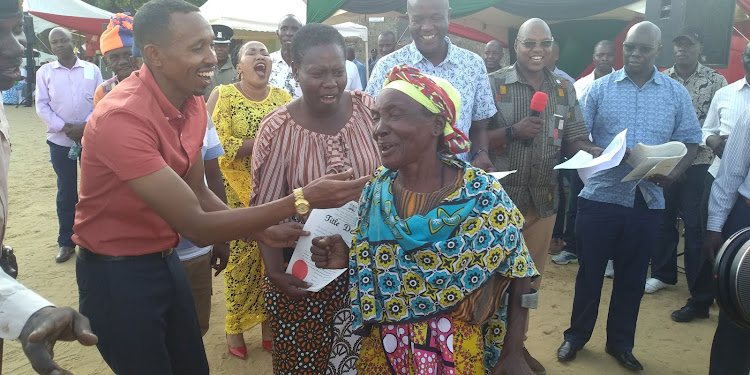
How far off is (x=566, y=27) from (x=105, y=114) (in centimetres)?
957

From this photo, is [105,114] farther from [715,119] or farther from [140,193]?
[715,119]

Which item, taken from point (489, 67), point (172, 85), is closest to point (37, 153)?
point (489, 67)

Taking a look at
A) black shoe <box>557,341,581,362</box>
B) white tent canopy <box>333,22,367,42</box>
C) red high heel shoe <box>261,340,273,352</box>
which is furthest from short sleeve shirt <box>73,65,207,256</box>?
white tent canopy <box>333,22,367,42</box>

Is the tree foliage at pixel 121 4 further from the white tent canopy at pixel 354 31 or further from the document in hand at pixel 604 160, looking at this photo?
the document in hand at pixel 604 160

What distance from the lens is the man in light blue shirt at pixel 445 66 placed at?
3553 mm

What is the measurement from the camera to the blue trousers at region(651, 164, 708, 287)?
503cm

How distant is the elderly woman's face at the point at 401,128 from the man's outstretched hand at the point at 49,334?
1176 mm

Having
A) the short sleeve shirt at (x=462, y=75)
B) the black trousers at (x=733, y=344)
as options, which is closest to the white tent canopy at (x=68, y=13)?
the short sleeve shirt at (x=462, y=75)

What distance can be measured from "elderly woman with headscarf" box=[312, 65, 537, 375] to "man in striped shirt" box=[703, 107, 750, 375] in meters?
1.56

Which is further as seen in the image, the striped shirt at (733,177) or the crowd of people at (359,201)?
the striped shirt at (733,177)

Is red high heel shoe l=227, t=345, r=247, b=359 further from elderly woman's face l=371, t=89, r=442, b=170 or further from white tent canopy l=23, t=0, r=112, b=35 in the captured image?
white tent canopy l=23, t=0, r=112, b=35

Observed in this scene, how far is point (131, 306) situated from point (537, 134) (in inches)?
107

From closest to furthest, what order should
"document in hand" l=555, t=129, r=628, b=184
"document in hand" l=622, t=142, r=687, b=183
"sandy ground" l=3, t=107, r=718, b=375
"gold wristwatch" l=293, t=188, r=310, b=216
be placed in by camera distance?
"gold wristwatch" l=293, t=188, r=310, b=216, "document in hand" l=555, t=129, r=628, b=184, "document in hand" l=622, t=142, r=687, b=183, "sandy ground" l=3, t=107, r=718, b=375

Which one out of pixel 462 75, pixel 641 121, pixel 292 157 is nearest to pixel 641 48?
pixel 641 121
